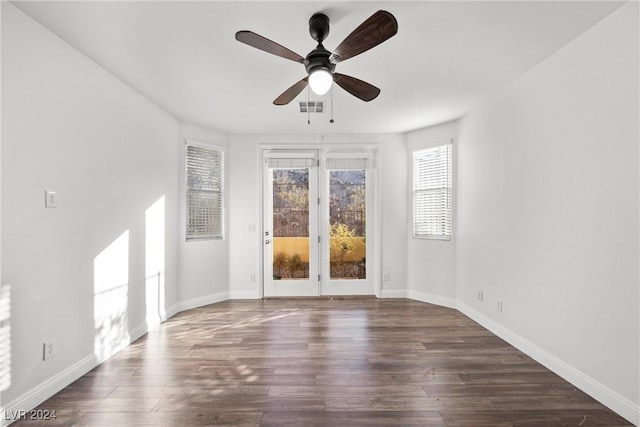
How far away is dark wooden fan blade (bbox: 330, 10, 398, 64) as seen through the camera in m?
1.57

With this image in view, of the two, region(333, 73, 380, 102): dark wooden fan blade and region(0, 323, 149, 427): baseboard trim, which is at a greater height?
region(333, 73, 380, 102): dark wooden fan blade

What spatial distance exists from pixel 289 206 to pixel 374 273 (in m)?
1.69

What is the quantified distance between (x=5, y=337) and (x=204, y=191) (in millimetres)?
2798

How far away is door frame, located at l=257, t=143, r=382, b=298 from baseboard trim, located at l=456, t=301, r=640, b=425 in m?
1.72

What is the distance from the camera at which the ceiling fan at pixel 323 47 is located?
1.64m

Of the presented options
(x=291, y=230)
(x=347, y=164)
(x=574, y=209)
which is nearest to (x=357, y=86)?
(x=574, y=209)

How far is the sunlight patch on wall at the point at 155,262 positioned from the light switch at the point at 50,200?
3.95 ft

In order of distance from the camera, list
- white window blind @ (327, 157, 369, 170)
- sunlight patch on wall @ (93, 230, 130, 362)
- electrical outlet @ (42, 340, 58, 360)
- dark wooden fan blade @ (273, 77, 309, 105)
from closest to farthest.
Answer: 1. electrical outlet @ (42, 340, 58, 360)
2. dark wooden fan blade @ (273, 77, 309, 105)
3. sunlight patch on wall @ (93, 230, 130, 362)
4. white window blind @ (327, 157, 369, 170)

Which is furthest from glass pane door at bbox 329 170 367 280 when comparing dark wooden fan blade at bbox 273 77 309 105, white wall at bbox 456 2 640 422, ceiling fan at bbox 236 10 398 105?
ceiling fan at bbox 236 10 398 105

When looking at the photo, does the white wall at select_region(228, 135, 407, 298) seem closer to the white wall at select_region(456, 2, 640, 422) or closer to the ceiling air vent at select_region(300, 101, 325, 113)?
the ceiling air vent at select_region(300, 101, 325, 113)

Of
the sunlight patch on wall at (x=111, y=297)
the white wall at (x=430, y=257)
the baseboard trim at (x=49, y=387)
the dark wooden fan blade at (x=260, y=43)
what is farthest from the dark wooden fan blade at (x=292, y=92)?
the white wall at (x=430, y=257)

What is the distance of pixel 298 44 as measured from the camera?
2348 mm

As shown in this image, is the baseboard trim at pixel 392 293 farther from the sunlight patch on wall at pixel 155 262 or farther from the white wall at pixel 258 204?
the sunlight patch on wall at pixel 155 262

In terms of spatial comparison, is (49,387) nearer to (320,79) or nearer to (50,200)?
(50,200)
